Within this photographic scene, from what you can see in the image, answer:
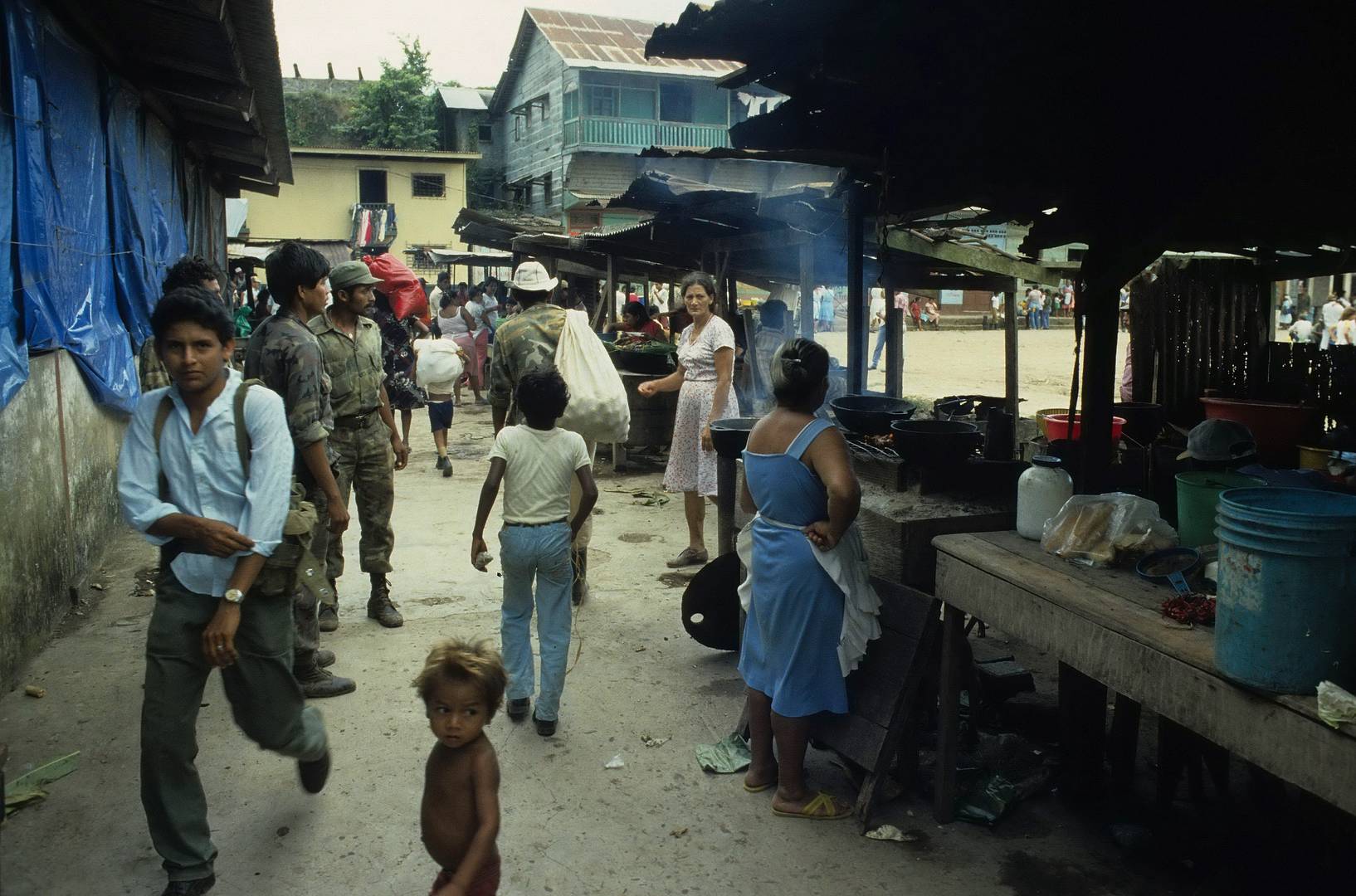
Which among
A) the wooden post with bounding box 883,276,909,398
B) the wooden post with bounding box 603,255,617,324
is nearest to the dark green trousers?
the wooden post with bounding box 883,276,909,398

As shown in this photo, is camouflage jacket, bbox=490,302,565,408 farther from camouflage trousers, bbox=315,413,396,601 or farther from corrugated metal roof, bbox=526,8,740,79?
corrugated metal roof, bbox=526,8,740,79

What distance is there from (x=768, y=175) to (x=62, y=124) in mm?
27863

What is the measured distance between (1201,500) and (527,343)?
142 inches

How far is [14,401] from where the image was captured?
16.6 feet

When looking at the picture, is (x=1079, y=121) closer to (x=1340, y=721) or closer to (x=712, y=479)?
(x=1340, y=721)

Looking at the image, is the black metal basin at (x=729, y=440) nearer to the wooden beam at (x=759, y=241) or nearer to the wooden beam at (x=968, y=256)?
the wooden beam at (x=968, y=256)

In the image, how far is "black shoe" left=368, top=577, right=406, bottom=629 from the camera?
5754 mm

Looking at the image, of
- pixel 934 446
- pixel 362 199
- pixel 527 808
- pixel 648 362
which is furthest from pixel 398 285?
pixel 362 199

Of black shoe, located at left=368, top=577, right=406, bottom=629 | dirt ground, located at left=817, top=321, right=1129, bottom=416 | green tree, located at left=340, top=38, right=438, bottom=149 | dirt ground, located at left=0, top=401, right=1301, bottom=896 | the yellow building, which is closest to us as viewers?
dirt ground, located at left=0, top=401, right=1301, bottom=896

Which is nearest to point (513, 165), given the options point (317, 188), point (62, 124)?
point (317, 188)

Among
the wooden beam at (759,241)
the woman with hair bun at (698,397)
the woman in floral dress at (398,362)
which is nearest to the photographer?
the woman with hair bun at (698,397)

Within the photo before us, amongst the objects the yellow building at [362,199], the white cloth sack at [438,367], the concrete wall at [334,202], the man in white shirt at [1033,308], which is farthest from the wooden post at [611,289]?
the man in white shirt at [1033,308]

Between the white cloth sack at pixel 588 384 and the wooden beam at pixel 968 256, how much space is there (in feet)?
14.2

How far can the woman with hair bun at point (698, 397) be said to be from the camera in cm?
697
